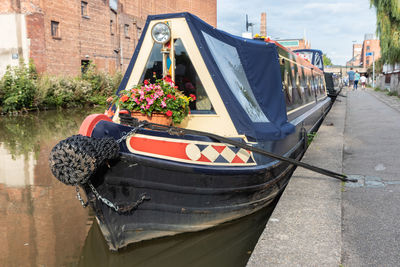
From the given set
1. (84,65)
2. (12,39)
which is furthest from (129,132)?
(84,65)

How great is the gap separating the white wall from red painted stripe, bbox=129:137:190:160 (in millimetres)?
22347

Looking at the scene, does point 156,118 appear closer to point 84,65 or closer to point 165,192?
point 165,192

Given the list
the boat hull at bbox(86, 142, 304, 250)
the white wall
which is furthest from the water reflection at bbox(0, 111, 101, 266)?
the white wall

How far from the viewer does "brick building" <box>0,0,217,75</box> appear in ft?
75.2

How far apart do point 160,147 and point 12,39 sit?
75.7ft

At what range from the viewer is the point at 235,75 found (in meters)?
4.59

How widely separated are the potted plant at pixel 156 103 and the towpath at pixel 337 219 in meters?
1.45

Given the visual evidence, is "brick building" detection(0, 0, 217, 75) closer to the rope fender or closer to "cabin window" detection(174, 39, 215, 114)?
"cabin window" detection(174, 39, 215, 114)

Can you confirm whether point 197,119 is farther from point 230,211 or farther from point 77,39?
point 77,39

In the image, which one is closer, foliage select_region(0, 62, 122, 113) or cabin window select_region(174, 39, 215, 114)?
cabin window select_region(174, 39, 215, 114)

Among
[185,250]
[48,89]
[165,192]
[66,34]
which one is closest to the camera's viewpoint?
[165,192]

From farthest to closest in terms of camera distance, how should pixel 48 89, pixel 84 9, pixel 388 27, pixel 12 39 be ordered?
pixel 84 9 < pixel 12 39 < pixel 388 27 < pixel 48 89

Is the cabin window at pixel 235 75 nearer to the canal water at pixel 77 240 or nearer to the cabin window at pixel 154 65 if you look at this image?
the cabin window at pixel 154 65

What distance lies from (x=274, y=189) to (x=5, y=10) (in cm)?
2336
